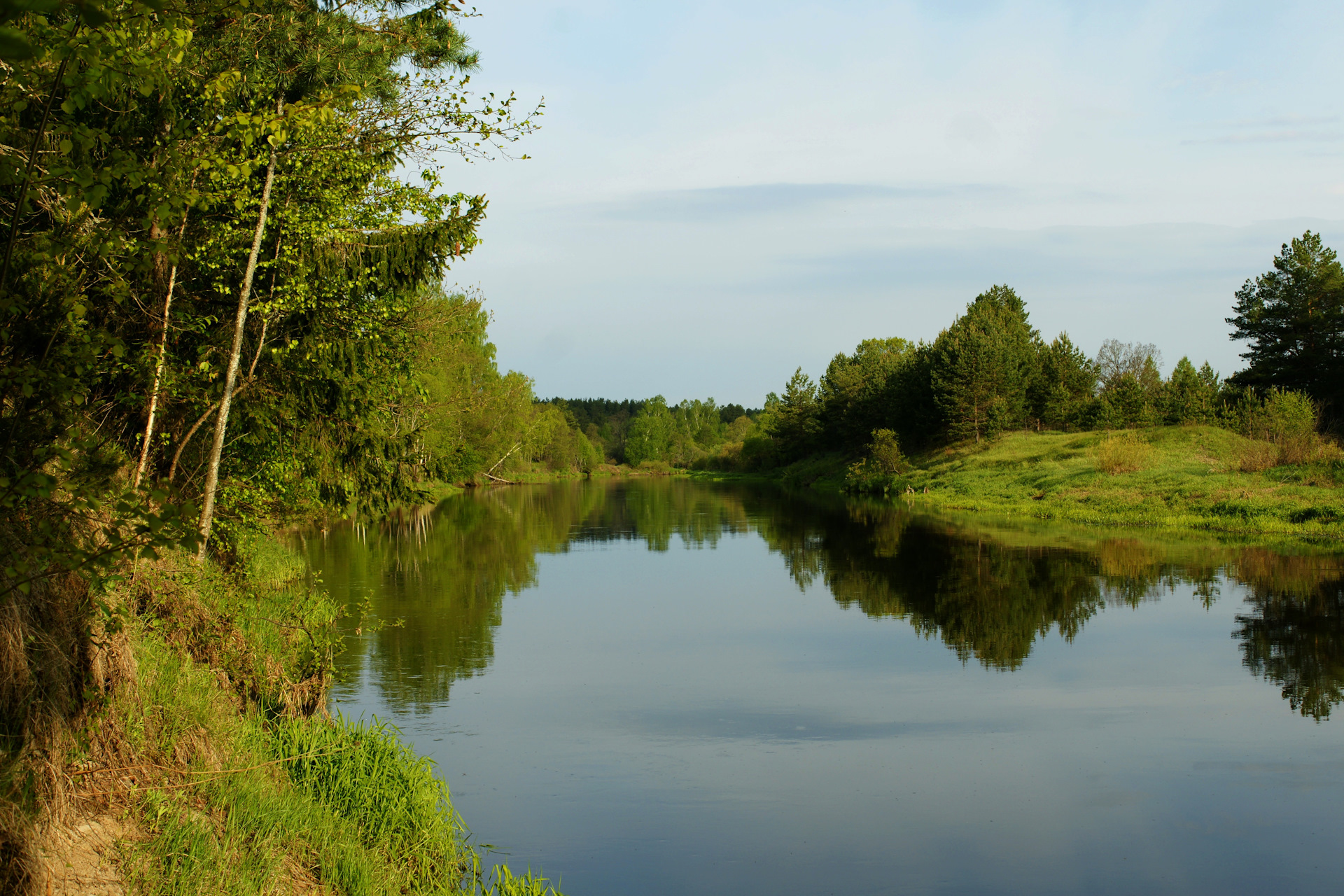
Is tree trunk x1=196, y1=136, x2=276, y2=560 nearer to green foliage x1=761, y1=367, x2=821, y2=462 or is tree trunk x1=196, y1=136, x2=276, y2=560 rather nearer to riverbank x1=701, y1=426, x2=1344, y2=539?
riverbank x1=701, y1=426, x2=1344, y2=539

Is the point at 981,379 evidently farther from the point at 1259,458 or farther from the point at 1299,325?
the point at 1259,458

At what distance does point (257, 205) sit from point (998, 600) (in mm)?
15399

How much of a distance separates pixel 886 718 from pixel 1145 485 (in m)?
29.3

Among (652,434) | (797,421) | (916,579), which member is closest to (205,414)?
(916,579)

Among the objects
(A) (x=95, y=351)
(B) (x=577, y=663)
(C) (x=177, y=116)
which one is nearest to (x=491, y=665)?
(B) (x=577, y=663)

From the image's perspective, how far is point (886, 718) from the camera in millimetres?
11406

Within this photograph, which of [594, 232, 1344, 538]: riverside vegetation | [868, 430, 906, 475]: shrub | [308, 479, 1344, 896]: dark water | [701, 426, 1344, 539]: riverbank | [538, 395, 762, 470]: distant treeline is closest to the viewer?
[308, 479, 1344, 896]: dark water

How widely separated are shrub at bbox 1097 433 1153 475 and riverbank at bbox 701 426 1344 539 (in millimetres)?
56

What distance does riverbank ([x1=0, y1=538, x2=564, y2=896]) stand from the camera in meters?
4.89

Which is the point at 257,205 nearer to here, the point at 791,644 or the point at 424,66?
the point at 424,66

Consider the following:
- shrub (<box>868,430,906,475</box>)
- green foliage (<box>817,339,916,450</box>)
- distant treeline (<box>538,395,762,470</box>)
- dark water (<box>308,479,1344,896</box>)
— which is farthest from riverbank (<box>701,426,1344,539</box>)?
distant treeline (<box>538,395,762,470</box>)

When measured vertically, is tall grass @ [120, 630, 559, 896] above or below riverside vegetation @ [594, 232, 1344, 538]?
below

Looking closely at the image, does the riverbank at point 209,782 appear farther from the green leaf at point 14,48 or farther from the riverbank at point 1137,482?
the riverbank at point 1137,482

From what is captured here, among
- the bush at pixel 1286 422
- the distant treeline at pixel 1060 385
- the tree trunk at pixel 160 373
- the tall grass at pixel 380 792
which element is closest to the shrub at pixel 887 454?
the distant treeline at pixel 1060 385
